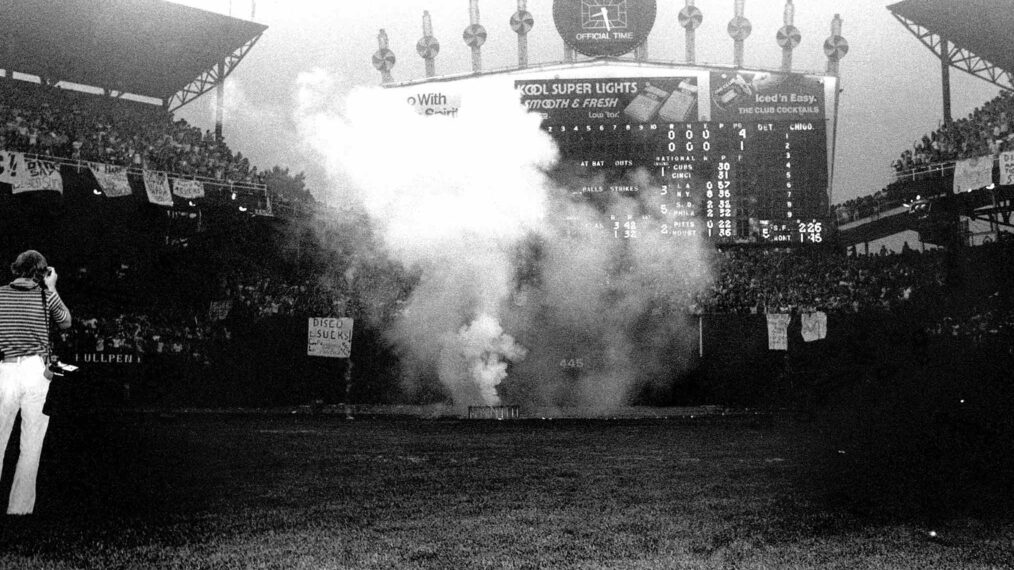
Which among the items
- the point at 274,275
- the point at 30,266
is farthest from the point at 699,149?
the point at 30,266

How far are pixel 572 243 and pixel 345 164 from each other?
7126mm

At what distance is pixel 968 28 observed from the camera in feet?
101

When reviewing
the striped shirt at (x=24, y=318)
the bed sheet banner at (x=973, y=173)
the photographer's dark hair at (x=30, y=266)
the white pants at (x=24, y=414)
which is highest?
the bed sheet banner at (x=973, y=173)

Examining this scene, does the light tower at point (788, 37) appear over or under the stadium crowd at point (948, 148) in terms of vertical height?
over

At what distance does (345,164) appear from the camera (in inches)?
931

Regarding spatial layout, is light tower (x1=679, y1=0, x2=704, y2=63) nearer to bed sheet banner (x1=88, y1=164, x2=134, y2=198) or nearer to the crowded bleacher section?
the crowded bleacher section

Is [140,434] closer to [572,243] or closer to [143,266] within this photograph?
[572,243]

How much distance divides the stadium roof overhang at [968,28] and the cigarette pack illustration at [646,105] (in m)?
12.5

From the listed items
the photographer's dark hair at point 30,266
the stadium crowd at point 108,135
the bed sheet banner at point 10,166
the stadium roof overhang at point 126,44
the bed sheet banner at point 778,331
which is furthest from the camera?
the stadium roof overhang at point 126,44

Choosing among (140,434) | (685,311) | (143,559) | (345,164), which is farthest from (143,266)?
(143,559)

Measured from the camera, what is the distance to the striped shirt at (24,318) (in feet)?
20.9

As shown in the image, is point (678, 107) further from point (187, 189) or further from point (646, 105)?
point (187, 189)

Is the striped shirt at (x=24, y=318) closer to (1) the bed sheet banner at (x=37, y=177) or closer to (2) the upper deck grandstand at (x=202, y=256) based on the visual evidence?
(2) the upper deck grandstand at (x=202, y=256)

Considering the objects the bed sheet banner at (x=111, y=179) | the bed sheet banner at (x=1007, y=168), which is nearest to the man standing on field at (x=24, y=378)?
the bed sheet banner at (x=111, y=179)
